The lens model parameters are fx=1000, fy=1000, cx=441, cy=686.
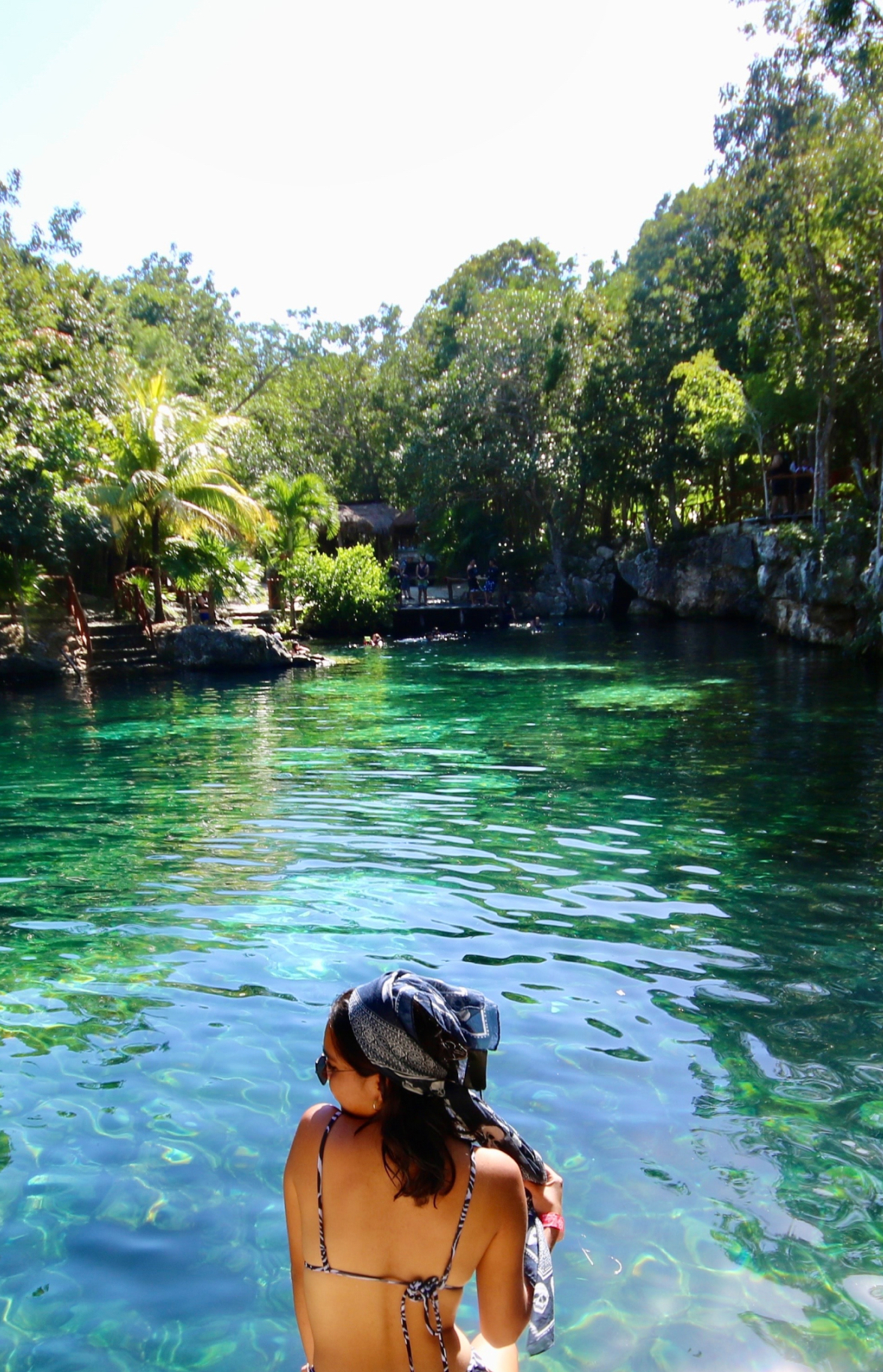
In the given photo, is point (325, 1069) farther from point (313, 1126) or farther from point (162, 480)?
point (162, 480)

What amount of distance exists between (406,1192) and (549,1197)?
1.42 feet

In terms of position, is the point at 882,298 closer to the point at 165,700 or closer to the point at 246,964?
the point at 165,700

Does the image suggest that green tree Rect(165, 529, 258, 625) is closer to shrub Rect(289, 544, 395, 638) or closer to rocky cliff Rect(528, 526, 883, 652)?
shrub Rect(289, 544, 395, 638)

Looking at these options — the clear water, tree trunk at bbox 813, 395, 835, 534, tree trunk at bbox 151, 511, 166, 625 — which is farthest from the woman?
tree trunk at bbox 813, 395, 835, 534

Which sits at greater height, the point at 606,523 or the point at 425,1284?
the point at 606,523

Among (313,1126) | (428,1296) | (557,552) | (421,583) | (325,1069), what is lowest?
(428,1296)

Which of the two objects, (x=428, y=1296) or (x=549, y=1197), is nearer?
(x=428, y=1296)

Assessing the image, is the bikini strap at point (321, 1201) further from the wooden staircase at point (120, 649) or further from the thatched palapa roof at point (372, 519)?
the thatched palapa roof at point (372, 519)

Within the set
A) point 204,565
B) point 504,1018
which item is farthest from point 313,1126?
point 204,565

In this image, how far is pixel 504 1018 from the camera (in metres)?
4.91

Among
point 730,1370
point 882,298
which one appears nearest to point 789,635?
point 882,298

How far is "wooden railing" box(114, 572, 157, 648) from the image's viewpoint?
82.4 feet

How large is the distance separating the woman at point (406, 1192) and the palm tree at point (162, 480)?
23.2m

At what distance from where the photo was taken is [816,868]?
7.23 metres
